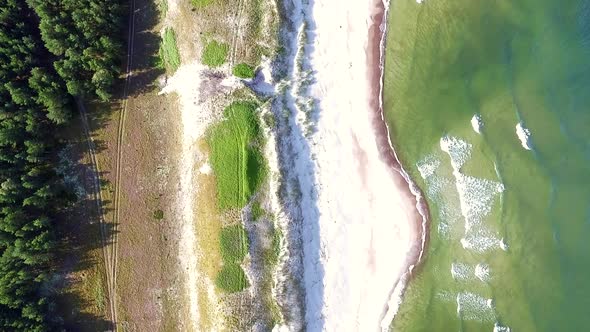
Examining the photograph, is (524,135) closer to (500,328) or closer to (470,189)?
(470,189)

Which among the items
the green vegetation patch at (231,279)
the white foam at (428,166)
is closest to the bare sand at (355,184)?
the white foam at (428,166)

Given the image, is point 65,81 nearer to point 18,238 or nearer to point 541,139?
point 18,238

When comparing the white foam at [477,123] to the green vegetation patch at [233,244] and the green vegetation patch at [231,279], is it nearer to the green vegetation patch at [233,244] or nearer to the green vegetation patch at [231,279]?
the green vegetation patch at [233,244]

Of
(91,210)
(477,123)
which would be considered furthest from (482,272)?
(91,210)

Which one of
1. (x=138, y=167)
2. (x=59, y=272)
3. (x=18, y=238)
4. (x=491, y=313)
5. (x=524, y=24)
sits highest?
(x=524, y=24)

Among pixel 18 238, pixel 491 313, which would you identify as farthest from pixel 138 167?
pixel 491 313

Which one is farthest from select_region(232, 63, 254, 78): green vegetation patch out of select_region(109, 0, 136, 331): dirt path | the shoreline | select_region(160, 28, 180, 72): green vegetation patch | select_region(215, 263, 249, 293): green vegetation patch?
select_region(215, 263, 249, 293): green vegetation patch
